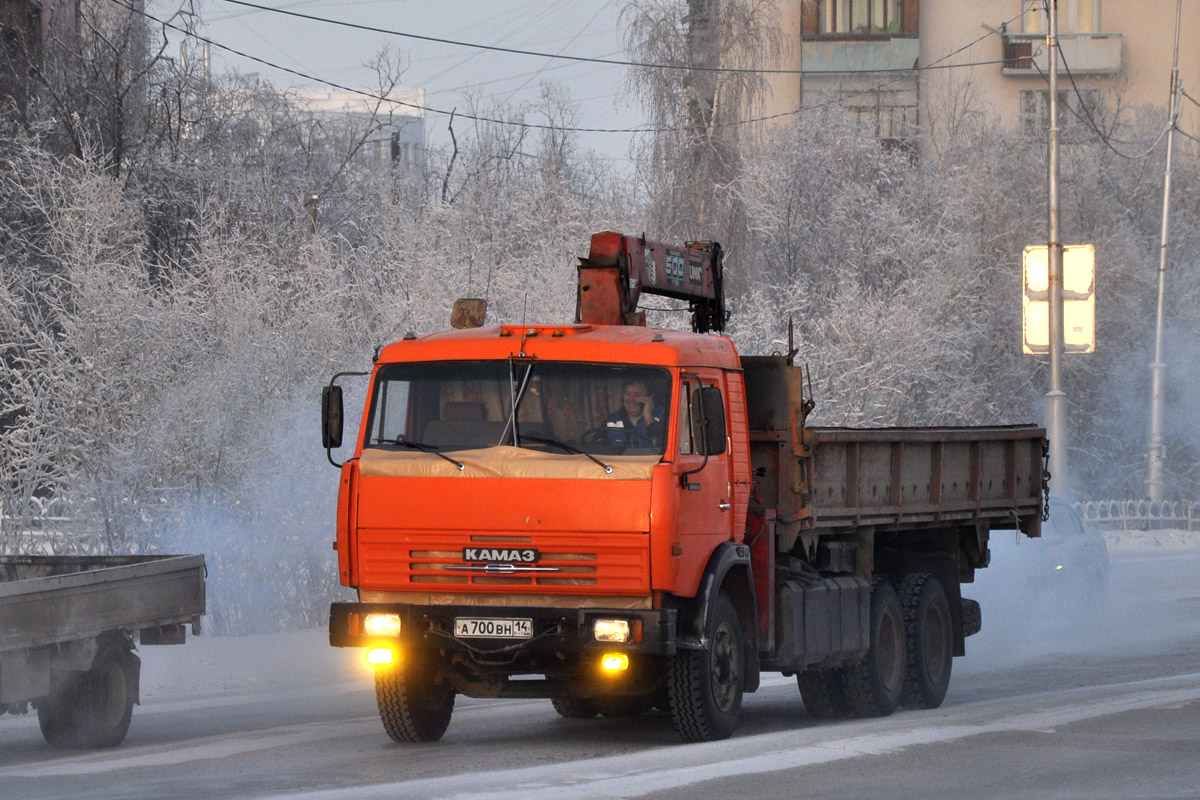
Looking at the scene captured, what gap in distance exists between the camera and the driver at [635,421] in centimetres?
920

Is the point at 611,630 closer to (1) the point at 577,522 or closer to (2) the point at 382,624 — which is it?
(1) the point at 577,522

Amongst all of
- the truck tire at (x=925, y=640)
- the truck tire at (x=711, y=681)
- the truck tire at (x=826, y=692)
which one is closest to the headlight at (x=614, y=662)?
the truck tire at (x=711, y=681)

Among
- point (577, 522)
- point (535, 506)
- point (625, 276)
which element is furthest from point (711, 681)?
point (625, 276)

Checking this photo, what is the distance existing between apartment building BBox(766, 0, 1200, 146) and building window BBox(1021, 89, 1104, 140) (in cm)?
85

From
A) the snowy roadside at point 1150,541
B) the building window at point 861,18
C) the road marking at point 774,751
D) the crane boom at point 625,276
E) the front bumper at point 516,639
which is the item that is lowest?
the snowy roadside at point 1150,541

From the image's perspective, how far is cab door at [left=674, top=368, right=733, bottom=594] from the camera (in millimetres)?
9164

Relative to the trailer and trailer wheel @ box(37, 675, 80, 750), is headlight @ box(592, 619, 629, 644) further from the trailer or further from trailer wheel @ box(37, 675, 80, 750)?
trailer wheel @ box(37, 675, 80, 750)

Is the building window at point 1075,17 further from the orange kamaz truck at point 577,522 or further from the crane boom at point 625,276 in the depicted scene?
the orange kamaz truck at point 577,522

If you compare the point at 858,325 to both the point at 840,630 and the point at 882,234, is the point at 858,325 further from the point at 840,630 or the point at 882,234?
the point at 840,630

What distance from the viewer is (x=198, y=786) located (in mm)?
8359

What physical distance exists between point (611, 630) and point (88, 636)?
3152 millimetres

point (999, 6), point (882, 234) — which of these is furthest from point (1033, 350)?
point (999, 6)

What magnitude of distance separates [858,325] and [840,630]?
15.7 m

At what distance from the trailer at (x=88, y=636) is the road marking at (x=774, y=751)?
2.18m
